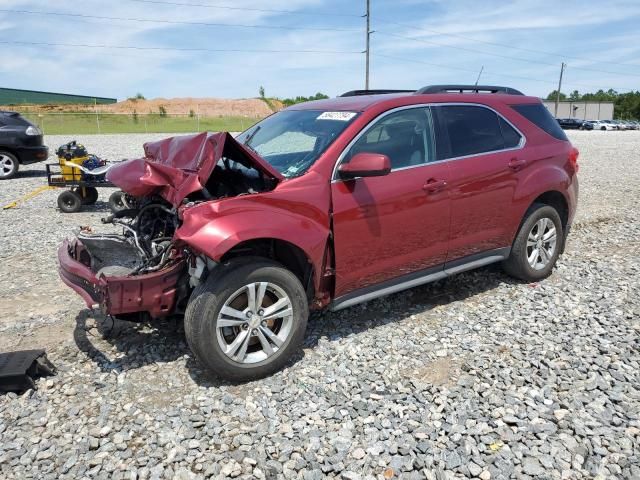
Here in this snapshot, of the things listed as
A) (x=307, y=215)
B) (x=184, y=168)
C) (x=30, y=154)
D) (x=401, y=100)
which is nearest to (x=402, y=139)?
(x=401, y=100)

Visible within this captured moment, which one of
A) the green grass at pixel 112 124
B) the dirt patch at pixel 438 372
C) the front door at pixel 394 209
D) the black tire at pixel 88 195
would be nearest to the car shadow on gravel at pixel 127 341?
the front door at pixel 394 209

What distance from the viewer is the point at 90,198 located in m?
9.14

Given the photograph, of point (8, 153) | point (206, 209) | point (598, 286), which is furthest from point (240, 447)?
point (8, 153)

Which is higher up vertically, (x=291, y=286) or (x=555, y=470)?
(x=291, y=286)

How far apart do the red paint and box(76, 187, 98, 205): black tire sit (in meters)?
5.32

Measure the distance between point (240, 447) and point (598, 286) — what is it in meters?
4.01

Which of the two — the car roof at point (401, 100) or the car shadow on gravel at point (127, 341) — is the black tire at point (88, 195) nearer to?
the car shadow on gravel at point (127, 341)

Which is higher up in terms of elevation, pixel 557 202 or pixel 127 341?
pixel 557 202

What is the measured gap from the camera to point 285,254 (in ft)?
12.0

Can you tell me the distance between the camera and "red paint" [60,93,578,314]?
130 inches

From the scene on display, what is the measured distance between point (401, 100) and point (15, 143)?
461 inches

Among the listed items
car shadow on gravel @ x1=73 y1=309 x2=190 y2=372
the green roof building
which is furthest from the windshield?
the green roof building

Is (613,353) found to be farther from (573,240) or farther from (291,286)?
(573,240)

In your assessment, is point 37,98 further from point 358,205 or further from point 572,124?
point 358,205
